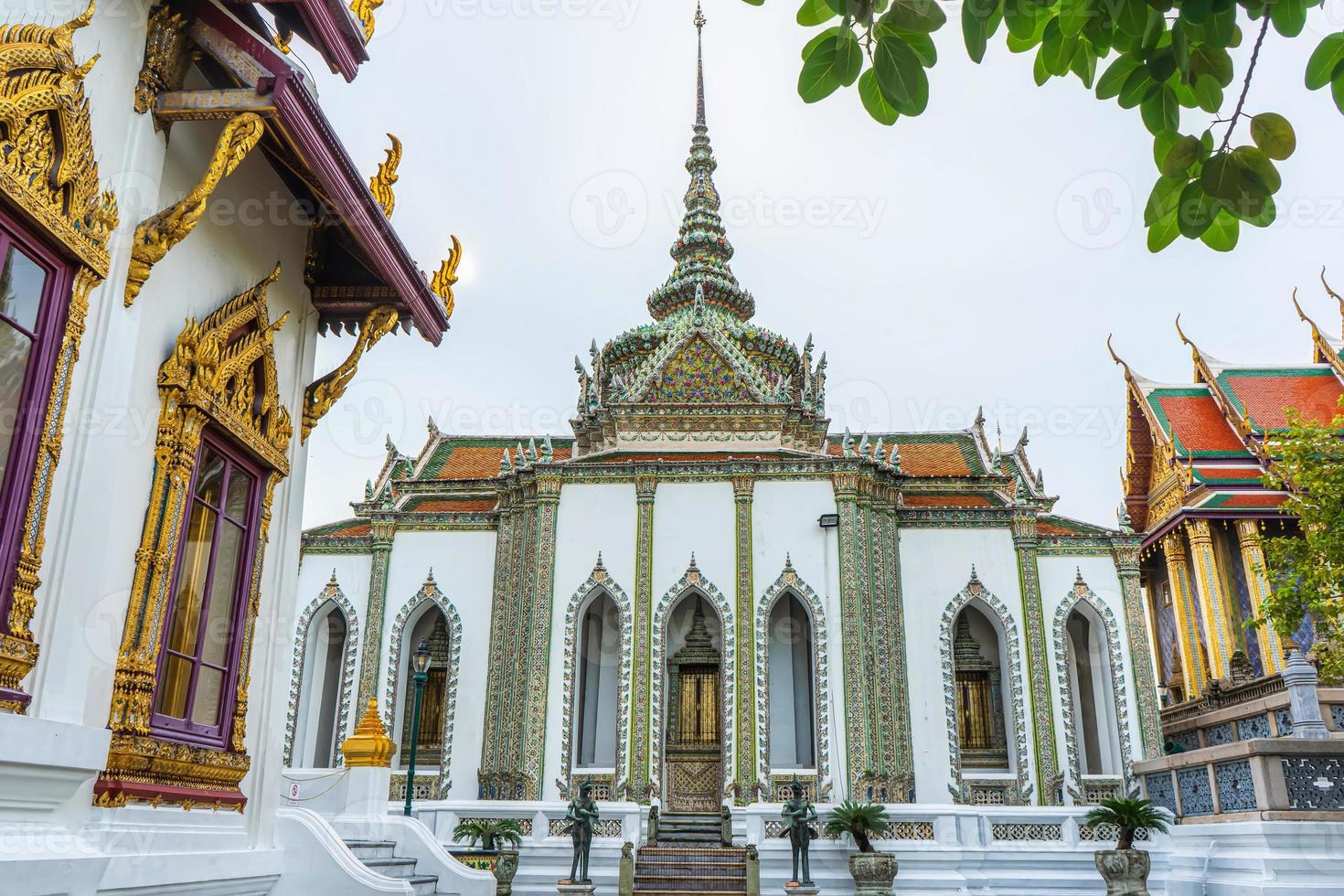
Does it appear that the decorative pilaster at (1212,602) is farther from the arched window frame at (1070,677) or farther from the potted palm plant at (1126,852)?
the potted palm plant at (1126,852)

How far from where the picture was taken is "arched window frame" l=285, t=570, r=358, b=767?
17062mm

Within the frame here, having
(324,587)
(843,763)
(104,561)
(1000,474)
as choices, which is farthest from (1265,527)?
(104,561)

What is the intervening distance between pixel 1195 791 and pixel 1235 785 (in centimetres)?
99

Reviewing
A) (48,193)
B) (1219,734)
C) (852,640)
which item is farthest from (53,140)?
(1219,734)

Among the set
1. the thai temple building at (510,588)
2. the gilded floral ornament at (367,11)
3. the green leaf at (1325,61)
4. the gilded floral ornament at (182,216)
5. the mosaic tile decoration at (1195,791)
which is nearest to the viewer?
the green leaf at (1325,61)

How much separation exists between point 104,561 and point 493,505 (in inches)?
561

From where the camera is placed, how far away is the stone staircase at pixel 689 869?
12359 mm

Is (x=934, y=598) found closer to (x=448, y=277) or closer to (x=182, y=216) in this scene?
(x=448, y=277)

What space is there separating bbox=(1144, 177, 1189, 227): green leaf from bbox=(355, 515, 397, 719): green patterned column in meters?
15.8

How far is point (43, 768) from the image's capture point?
3.50 meters

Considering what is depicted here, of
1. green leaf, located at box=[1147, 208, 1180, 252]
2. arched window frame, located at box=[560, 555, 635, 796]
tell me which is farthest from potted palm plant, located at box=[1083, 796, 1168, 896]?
green leaf, located at box=[1147, 208, 1180, 252]

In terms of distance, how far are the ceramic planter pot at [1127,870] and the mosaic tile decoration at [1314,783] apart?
1.58 metres

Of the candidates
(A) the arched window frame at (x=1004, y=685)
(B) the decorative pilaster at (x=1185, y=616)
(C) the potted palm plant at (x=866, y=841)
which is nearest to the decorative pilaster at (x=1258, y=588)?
(B) the decorative pilaster at (x=1185, y=616)

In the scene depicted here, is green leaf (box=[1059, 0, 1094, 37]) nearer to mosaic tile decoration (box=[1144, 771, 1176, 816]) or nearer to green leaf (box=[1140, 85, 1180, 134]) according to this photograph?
green leaf (box=[1140, 85, 1180, 134])
